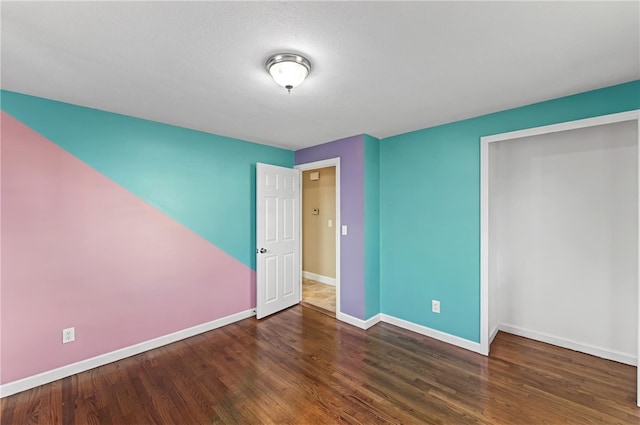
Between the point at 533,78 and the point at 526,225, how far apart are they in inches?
67.4

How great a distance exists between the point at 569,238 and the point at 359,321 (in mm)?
2409

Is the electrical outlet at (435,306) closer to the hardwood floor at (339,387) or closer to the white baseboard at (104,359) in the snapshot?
the hardwood floor at (339,387)

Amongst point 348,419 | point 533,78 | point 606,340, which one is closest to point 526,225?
point 606,340

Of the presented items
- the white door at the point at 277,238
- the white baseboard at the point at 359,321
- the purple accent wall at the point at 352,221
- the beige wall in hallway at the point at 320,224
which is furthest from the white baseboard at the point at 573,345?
the beige wall in hallway at the point at 320,224

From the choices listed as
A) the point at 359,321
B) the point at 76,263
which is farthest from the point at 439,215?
the point at 76,263

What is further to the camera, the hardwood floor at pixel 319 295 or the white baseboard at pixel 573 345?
the hardwood floor at pixel 319 295

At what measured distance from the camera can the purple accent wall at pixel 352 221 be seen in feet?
11.2

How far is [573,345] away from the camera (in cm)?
274

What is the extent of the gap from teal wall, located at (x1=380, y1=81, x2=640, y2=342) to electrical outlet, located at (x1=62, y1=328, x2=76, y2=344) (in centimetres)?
324

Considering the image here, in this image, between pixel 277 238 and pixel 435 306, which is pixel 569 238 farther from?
pixel 277 238

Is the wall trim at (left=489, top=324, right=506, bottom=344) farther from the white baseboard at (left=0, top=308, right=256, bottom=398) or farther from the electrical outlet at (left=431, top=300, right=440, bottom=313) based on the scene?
the white baseboard at (left=0, top=308, right=256, bottom=398)

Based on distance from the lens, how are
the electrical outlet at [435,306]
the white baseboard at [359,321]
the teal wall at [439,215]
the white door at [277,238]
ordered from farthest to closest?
the white door at [277,238] < the white baseboard at [359,321] < the electrical outlet at [435,306] < the teal wall at [439,215]

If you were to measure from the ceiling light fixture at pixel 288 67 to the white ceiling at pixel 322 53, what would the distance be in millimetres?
56

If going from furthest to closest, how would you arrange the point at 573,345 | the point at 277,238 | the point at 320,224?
the point at 320,224
the point at 277,238
the point at 573,345
